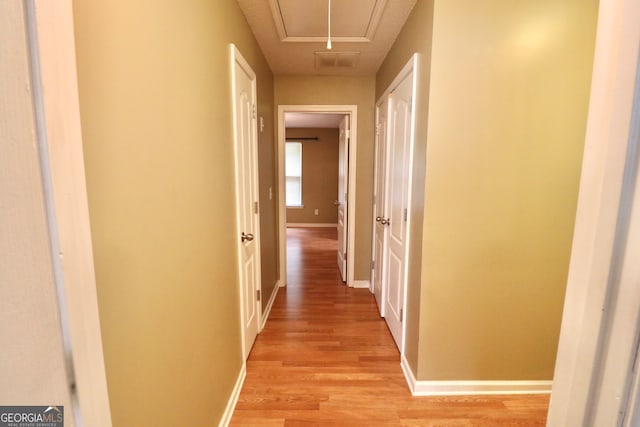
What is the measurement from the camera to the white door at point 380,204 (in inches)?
108

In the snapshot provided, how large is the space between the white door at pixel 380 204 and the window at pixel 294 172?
14.2ft

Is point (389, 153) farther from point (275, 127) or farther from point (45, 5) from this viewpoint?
point (45, 5)

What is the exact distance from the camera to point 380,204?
9.76ft

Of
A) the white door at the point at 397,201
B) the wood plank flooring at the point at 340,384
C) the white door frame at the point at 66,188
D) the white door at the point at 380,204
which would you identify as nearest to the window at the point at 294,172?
the white door at the point at 380,204

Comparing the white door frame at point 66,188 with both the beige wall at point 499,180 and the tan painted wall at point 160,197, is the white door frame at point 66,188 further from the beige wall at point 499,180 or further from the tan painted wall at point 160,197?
the beige wall at point 499,180

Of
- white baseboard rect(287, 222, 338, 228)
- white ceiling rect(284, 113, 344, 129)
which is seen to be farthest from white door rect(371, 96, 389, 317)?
white baseboard rect(287, 222, 338, 228)

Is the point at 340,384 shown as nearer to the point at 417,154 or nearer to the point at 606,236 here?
the point at 417,154

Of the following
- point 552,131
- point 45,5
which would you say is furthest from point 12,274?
point 552,131

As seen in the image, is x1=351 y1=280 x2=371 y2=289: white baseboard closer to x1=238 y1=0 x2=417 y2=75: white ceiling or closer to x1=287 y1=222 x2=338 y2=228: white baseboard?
x1=238 y1=0 x2=417 y2=75: white ceiling

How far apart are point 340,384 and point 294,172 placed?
19.5 ft

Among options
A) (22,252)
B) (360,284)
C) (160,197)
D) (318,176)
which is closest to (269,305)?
(360,284)

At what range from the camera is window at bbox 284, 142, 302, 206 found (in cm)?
719

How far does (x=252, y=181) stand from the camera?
221 centimetres

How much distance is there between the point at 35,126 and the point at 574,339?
0.94 metres
